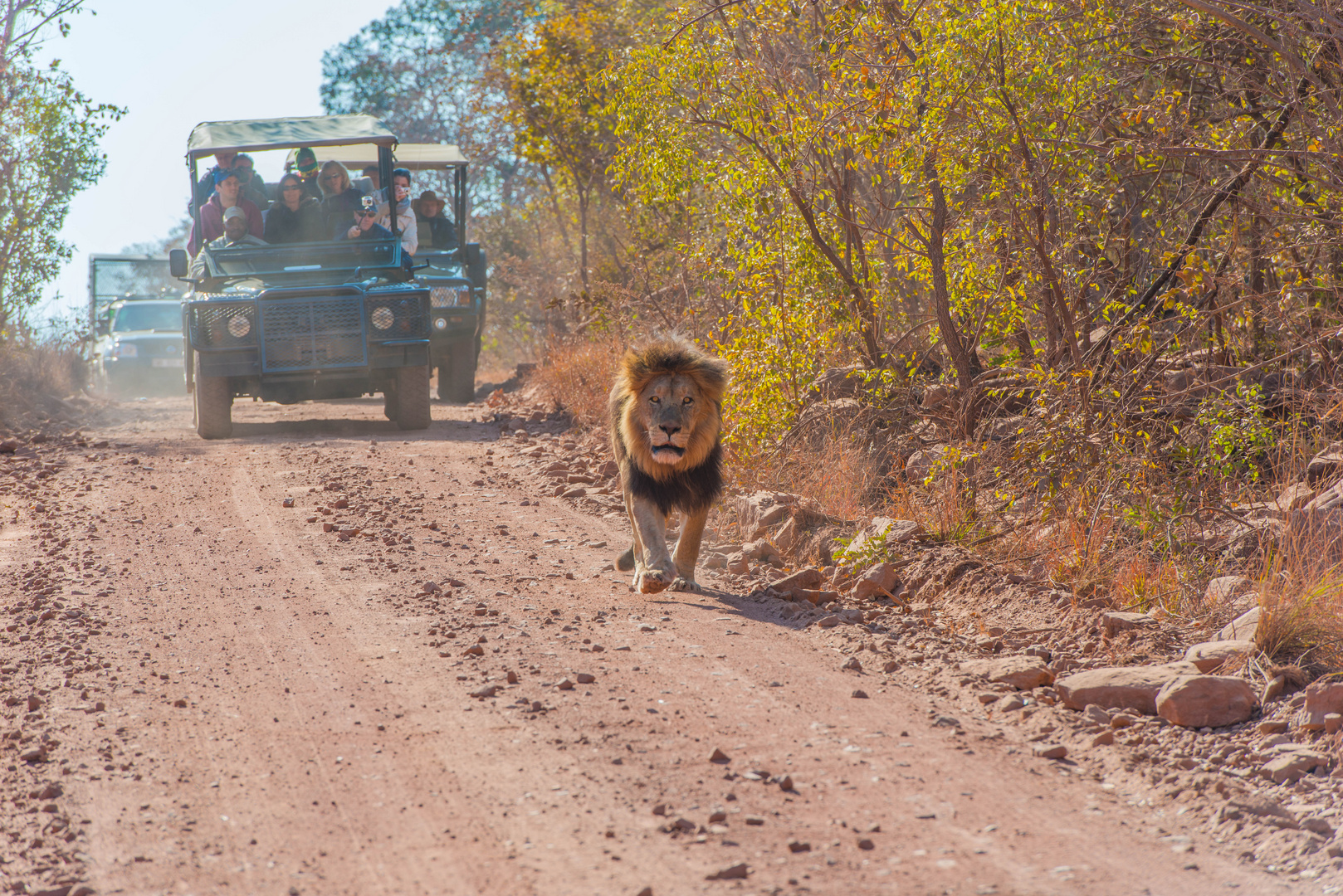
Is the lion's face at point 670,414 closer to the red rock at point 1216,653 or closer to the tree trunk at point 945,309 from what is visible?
the tree trunk at point 945,309

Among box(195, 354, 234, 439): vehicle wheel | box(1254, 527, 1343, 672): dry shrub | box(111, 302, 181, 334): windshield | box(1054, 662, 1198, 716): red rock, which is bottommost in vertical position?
box(1054, 662, 1198, 716): red rock

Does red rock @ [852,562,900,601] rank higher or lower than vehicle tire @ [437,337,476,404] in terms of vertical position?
lower

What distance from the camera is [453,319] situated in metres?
14.4

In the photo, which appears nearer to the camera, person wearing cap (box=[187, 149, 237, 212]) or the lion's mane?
the lion's mane

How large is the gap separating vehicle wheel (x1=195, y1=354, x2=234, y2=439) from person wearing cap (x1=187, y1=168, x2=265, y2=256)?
157cm

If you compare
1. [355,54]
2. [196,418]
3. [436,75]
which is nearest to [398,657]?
[196,418]

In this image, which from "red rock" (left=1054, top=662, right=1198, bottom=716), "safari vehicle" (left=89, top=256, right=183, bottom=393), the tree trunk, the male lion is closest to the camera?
"red rock" (left=1054, top=662, right=1198, bottom=716)

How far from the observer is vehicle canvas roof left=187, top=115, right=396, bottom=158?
12203mm

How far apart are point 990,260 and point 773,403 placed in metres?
1.79

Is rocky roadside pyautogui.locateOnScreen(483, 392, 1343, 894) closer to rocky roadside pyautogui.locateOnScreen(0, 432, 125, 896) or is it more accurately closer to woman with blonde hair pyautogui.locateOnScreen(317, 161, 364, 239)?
rocky roadside pyautogui.locateOnScreen(0, 432, 125, 896)

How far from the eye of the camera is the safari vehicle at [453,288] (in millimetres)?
14250

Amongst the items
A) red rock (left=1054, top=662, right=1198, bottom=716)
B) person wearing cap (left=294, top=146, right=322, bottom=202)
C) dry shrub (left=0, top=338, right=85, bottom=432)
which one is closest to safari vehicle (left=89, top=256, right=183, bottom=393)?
dry shrub (left=0, top=338, right=85, bottom=432)

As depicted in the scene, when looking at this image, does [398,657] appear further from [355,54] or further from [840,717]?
[355,54]

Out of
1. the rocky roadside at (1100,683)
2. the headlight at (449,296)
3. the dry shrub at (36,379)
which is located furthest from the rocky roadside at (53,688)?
the dry shrub at (36,379)
